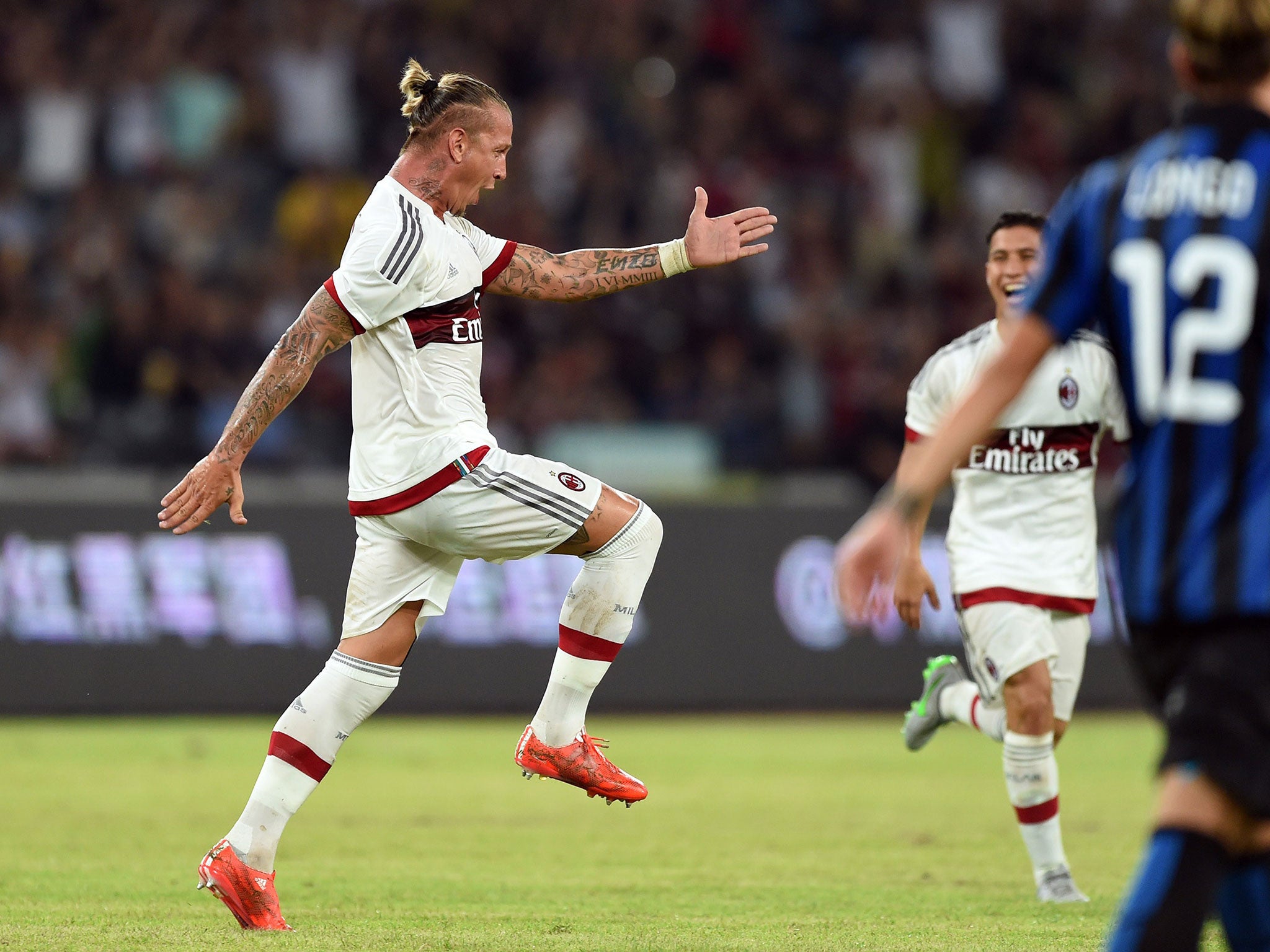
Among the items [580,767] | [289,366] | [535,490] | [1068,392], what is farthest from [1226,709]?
[1068,392]

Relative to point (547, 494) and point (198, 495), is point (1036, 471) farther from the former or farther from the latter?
point (198, 495)

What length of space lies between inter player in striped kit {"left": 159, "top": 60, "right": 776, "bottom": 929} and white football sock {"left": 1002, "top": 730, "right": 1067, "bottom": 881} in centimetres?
161

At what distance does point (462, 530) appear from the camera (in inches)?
221

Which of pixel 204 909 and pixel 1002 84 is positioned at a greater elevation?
pixel 1002 84

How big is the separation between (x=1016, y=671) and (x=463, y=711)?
6857 millimetres

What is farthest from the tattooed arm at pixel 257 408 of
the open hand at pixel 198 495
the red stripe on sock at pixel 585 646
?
the red stripe on sock at pixel 585 646

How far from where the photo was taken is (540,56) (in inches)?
682

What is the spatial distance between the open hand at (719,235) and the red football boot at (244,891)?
8.13ft

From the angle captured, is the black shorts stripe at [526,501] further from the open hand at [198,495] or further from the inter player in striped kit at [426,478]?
the open hand at [198,495]

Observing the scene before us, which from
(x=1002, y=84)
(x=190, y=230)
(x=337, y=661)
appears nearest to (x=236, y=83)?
(x=190, y=230)

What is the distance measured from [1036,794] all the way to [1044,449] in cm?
134

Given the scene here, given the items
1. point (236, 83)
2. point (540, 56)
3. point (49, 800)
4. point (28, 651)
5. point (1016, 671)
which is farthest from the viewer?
point (540, 56)

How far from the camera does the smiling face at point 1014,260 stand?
6.80 meters

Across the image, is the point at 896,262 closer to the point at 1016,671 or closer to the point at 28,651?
the point at 28,651
